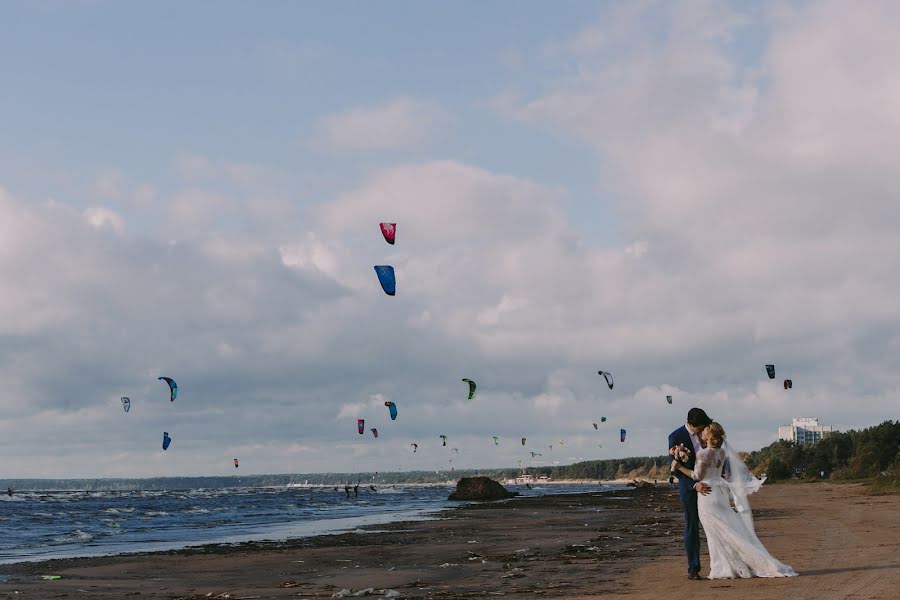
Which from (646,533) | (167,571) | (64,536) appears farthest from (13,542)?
(646,533)

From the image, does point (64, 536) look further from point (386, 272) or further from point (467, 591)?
point (467, 591)

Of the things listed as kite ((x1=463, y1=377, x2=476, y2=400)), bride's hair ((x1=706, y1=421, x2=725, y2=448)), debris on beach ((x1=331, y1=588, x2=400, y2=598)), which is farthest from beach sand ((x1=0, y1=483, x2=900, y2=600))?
kite ((x1=463, y1=377, x2=476, y2=400))

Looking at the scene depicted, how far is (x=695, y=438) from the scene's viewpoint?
13.8 meters

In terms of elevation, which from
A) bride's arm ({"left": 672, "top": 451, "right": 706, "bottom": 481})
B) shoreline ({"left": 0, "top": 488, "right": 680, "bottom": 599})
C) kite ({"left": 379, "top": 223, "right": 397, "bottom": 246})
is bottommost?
shoreline ({"left": 0, "top": 488, "right": 680, "bottom": 599})

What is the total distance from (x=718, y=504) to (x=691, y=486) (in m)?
0.47

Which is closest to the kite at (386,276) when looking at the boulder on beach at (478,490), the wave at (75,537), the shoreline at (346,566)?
the shoreline at (346,566)

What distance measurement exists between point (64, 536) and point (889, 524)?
33612 mm

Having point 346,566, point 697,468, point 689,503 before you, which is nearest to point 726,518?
point 689,503

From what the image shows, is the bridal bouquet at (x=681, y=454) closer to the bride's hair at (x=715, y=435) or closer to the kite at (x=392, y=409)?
the bride's hair at (x=715, y=435)

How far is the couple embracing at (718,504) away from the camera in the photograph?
44.0 feet

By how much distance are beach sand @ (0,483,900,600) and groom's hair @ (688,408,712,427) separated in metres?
2.21

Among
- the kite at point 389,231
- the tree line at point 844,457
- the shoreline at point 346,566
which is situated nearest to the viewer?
the shoreline at point 346,566

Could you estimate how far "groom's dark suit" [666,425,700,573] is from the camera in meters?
13.7

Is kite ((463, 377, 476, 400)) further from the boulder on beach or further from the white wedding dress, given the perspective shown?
the white wedding dress
